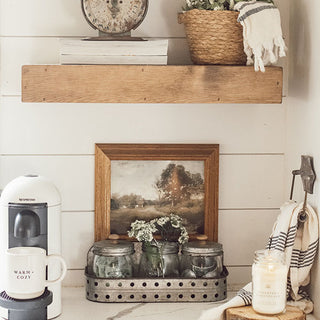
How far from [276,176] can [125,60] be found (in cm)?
59

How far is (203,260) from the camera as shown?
1.81m

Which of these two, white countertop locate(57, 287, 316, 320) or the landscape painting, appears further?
the landscape painting

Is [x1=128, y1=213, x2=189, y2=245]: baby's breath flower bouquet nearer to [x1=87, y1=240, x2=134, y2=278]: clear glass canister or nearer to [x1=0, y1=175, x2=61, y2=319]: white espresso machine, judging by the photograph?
[x1=87, y1=240, x2=134, y2=278]: clear glass canister

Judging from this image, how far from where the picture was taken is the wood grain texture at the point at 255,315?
5.03 feet

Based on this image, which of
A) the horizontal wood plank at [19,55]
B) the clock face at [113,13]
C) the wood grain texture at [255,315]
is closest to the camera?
the wood grain texture at [255,315]

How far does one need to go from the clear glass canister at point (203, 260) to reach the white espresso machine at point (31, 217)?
1.22 ft

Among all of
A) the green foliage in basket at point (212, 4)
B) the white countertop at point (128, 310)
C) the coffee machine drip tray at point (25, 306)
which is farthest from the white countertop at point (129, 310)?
the green foliage in basket at point (212, 4)

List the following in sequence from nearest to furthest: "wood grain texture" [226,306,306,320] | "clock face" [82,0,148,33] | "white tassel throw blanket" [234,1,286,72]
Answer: "wood grain texture" [226,306,306,320]
"white tassel throw blanket" [234,1,286,72]
"clock face" [82,0,148,33]

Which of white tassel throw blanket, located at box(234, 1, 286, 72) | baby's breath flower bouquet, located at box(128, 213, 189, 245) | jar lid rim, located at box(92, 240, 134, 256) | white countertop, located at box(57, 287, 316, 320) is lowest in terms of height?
white countertop, located at box(57, 287, 316, 320)

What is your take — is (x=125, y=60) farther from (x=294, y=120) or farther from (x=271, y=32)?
(x=294, y=120)

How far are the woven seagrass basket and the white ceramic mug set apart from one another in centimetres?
66

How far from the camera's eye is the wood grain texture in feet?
5.03

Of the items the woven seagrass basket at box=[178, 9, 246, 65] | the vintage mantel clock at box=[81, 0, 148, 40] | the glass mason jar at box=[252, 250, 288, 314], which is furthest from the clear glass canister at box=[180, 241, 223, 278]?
the vintage mantel clock at box=[81, 0, 148, 40]

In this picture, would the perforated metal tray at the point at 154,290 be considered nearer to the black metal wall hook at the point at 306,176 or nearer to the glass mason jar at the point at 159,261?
the glass mason jar at the point at 159,261
